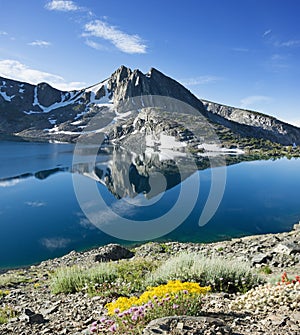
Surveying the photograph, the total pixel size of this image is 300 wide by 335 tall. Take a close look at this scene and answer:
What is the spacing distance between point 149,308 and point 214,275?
3.36 m

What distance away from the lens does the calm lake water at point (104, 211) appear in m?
23.7

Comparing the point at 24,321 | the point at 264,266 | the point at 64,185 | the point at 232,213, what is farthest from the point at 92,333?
the point at 64,185

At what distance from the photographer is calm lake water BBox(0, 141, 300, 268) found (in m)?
23.7

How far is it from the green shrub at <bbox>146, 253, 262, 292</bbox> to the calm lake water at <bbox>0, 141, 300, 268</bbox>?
1561cm

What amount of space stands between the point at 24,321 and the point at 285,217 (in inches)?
1189

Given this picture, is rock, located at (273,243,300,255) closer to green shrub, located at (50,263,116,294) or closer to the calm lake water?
green shrub, located at (50,263,116,294)

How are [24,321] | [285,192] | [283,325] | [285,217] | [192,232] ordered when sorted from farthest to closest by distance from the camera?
[285,192] → [285,217] → [192,232] → [24,321] → [283,325]

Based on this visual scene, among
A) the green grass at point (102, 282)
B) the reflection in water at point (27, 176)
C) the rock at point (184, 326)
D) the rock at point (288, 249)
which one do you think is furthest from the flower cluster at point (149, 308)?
the reflection in water at point (27, 176)

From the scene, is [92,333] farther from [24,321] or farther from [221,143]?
[221,143]

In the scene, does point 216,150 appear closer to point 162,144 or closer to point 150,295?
point 162,144

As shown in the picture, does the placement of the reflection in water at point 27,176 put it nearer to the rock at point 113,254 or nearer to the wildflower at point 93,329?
the rock at point 113,254

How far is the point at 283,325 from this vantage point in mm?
4473

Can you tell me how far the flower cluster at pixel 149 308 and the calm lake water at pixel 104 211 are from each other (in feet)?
58.0

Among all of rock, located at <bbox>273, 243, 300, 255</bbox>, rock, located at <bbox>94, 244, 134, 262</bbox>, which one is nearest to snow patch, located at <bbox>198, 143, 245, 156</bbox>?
rock, located at <bbox>94, 244, 134, 262</bbox>
